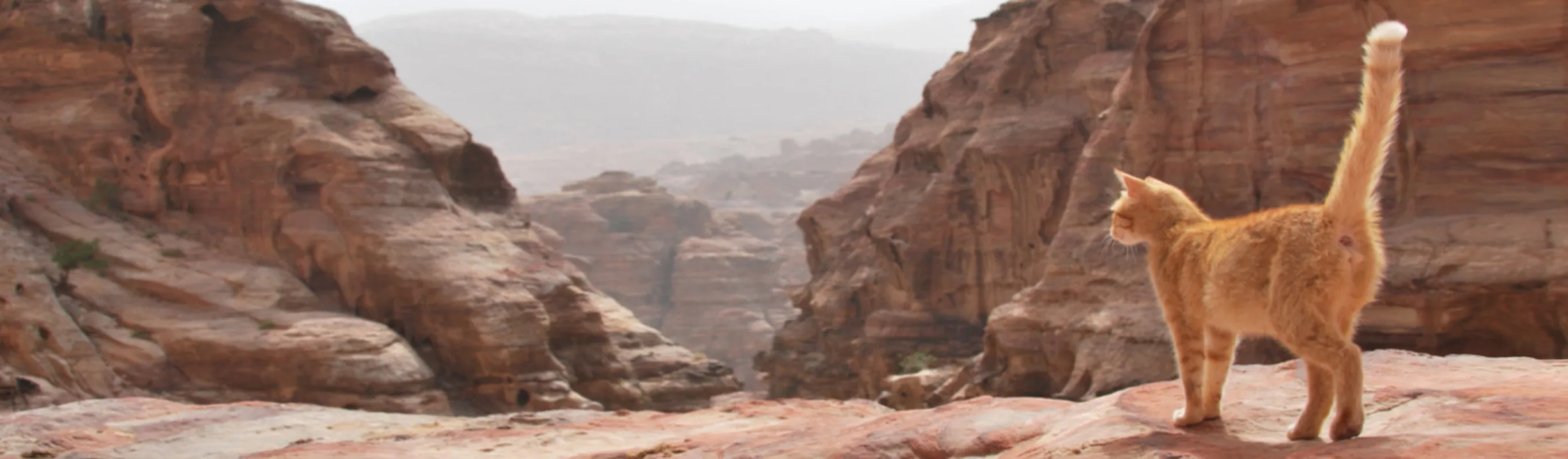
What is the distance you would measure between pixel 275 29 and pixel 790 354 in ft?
63.8

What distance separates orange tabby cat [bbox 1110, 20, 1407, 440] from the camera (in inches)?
214

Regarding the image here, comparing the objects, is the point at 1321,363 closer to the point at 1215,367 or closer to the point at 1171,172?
the point at 1215,367

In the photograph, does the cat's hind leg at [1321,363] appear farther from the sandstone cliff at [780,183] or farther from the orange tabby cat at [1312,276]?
the sandstone cliff at [780,183]

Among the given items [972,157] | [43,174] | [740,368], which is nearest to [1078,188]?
[972,157]

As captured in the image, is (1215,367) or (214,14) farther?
(214,14)

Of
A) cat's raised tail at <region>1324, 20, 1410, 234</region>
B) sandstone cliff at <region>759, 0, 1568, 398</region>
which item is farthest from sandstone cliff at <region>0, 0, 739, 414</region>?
cat's raised tail at <region>1324, 20, 1410, 234</region>

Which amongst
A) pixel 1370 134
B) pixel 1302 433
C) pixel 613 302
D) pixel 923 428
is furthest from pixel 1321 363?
pixel 613 302

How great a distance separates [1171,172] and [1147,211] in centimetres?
1686

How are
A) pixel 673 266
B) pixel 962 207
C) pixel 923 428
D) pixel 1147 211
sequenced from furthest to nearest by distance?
pixel 673 266
pixel 962 207
pixel 923 428
pixel 1147 211

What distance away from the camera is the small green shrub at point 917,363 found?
3366cm

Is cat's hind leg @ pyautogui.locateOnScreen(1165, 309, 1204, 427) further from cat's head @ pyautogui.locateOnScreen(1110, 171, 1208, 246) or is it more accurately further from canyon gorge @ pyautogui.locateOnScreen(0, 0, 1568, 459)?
cat's head @ pyautogui.locateOnScreen(1110, 171, 1208, 246)

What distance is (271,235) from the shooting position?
998 inches

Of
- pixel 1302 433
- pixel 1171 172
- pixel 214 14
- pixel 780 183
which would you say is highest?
pixel 214 14

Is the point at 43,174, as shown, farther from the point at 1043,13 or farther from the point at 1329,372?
the point at 1329,372
